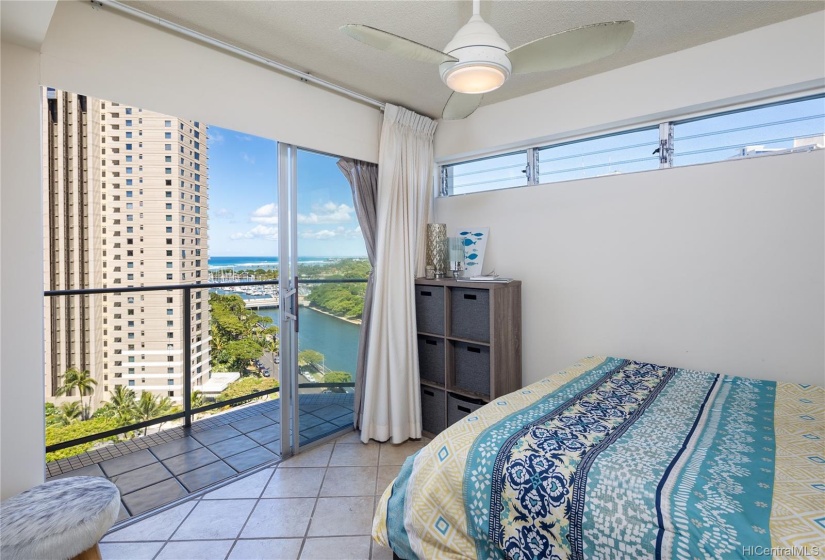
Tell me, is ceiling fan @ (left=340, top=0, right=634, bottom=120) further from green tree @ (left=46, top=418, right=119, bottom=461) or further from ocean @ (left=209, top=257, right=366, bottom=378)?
green tree @ (left=46, top=418, right=119, bottom=461)

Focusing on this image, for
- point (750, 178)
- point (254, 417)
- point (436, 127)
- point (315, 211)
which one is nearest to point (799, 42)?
point (750, 178)

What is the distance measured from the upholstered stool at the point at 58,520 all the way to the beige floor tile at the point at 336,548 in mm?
799

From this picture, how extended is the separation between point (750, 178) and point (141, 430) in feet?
14.1

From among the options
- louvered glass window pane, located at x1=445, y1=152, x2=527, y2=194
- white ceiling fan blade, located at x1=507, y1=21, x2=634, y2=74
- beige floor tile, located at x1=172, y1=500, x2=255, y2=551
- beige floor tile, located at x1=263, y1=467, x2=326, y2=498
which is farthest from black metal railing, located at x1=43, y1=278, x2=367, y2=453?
white ceiling fan blade, located at x1=507, y1=21, x2=634, y2=74

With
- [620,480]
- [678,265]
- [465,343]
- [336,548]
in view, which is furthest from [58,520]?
[678,265]

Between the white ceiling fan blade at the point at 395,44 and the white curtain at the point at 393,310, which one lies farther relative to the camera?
the white curtain at the point at 393,310

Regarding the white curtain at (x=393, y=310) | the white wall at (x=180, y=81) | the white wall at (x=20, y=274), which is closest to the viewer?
the white wall at (x=20, y=274)

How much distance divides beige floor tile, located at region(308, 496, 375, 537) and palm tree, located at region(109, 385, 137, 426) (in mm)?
1804

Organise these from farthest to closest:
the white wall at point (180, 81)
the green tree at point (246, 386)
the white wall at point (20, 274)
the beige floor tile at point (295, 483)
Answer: the green tree at point (246, 386) → the beige floor tile at point (295, 483) → the white wall at point (180, 81) → the white wall at point (20, 274)

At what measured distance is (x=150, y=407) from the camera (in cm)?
304

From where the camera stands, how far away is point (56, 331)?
276 cm

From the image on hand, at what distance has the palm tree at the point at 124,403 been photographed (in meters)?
2.90

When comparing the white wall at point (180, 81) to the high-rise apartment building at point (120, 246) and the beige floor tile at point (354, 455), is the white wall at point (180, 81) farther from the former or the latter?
the beige floor tile at point (354, 455)

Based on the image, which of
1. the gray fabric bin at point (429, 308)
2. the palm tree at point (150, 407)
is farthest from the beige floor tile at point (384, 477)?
the palm tree at point (150, 407)
